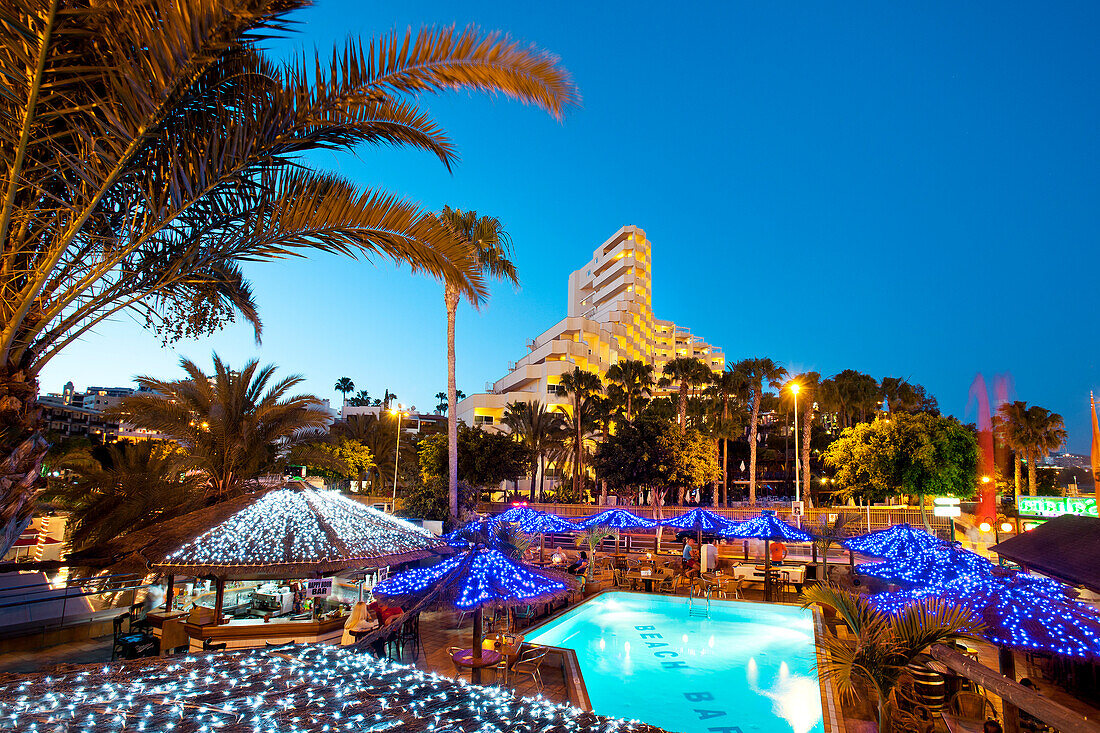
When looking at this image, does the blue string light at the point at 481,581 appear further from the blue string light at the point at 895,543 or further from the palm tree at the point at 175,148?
the blue string light at the point at 895,543

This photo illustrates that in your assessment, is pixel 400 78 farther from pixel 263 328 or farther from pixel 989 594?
pixel 989 594

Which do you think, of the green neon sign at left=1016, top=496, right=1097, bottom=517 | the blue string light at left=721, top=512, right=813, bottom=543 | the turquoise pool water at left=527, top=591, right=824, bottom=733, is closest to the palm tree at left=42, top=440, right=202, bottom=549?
the turquoise pool water at left=527, top=591, right=824, bottom=733

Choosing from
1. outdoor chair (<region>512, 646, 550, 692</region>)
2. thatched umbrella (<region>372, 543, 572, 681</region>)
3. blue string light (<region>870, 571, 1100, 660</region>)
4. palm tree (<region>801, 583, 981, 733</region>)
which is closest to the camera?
palm tree (<region>801, 583, 981, 733</region>)

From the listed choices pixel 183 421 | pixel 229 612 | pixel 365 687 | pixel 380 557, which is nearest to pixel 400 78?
pixel 365 687

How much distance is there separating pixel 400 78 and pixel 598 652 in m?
13.3

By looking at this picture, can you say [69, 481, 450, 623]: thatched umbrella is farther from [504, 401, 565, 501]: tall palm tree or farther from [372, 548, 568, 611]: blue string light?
[504, 401, 565, 501]: tall palm tree

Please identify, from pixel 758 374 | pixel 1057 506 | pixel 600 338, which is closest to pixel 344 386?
pixel 600 338

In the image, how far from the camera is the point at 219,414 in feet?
54.5

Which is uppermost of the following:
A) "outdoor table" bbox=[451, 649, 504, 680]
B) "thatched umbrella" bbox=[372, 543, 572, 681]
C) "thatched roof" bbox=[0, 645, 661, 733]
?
"thatched roof" bbox=[0, 645, 661, 733]

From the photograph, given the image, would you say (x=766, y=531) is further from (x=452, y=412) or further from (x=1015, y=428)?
(x=1015, y=428)

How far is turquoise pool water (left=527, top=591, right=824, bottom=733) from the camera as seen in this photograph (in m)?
10.4

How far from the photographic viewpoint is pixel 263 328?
26.1 ft

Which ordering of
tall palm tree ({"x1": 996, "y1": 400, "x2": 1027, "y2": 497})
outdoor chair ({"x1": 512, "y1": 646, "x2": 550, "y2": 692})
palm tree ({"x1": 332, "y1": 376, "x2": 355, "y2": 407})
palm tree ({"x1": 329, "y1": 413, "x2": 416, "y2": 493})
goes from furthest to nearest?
palm tree ({"x1": 332, "y1": 376, "x2": 355, "y2": 407})
tall palm tree ({"x1": 996, "y1": 400, "x2": 1027, "y2": 497})
palm tree ({"x1": 329, "y1": 413, "x2": 416, "y2": 493})
outdoor chair ({"x1": 512, "y1": 646, "x2": 550, "y2": 692})

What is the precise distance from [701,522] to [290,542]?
1683 cm
